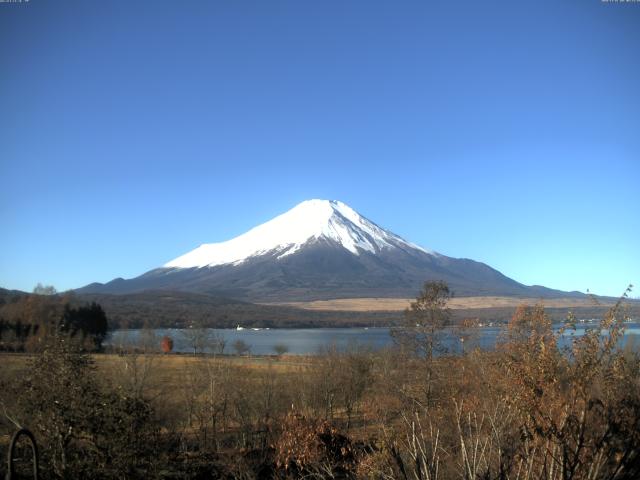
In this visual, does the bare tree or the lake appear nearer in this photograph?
the bare tree

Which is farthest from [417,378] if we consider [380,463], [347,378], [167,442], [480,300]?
[480,300]

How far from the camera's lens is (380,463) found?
629cm

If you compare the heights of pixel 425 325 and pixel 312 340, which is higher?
pixel 425 325

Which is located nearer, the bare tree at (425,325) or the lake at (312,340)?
the bare tree at (425,325)

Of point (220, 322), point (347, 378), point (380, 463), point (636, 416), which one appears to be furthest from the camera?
point (220, 322)

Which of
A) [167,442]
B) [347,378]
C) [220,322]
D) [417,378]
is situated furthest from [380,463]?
[220,322]

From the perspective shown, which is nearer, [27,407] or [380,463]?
[380,463]

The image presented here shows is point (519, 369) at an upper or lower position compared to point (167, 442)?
upper

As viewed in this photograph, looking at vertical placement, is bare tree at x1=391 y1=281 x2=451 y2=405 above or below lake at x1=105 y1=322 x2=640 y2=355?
above

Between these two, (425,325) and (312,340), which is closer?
(425,325)

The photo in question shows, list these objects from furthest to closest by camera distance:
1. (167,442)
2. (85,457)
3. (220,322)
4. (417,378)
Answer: (220,322) < (417,378) < (167,442) < (85,457)

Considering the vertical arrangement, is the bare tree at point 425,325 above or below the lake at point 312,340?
above

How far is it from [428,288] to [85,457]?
15.4 meters

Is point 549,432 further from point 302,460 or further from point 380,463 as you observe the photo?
point 302,460
